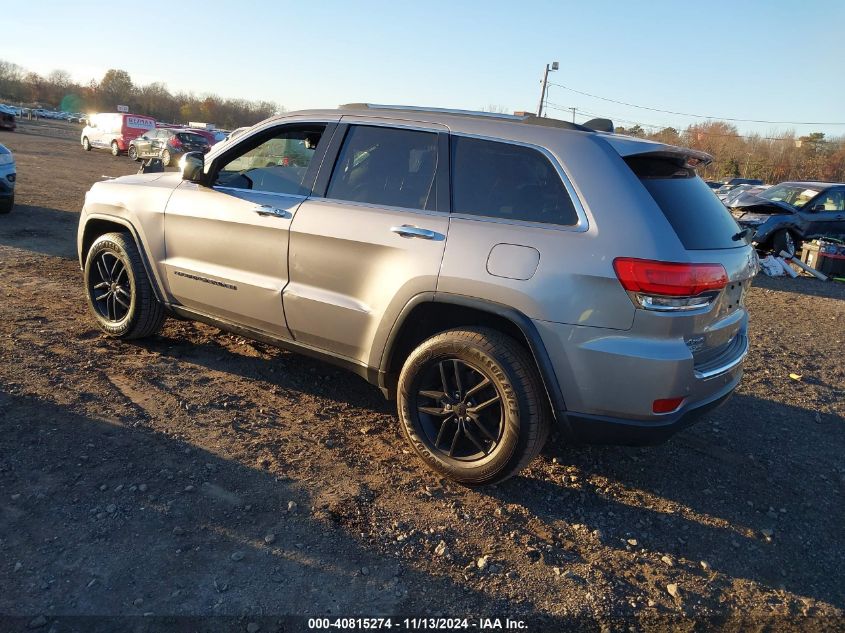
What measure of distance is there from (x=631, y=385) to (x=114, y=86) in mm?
105964

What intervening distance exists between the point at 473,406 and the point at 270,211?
1708 millimetres

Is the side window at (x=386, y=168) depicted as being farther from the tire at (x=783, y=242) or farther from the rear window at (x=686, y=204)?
the tire at (x=783, y=242)

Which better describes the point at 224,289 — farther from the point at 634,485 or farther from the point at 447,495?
the point at 634,485

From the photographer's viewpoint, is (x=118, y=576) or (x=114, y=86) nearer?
(x=118, y=576)

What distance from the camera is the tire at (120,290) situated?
4.50 meters

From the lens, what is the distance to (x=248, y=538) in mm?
2719

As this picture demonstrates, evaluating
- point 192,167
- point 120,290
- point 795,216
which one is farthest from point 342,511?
point 795,216

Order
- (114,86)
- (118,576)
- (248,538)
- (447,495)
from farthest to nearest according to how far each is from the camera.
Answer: (114,86) < (447,495) < (248,538) < (118,576)

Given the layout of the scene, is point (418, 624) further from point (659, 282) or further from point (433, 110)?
point (433, 110)

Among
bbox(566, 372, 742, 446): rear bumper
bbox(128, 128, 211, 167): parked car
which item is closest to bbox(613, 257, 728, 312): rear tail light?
bbox(566, 372, 742, 446): rear bumper

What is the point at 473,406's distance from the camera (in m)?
3.21

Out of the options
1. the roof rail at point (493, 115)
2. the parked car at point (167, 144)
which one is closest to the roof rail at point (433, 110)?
the roof rail at point (493, 115)

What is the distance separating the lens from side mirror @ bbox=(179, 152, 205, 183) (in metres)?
4.06

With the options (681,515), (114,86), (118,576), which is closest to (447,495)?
(681,515)
